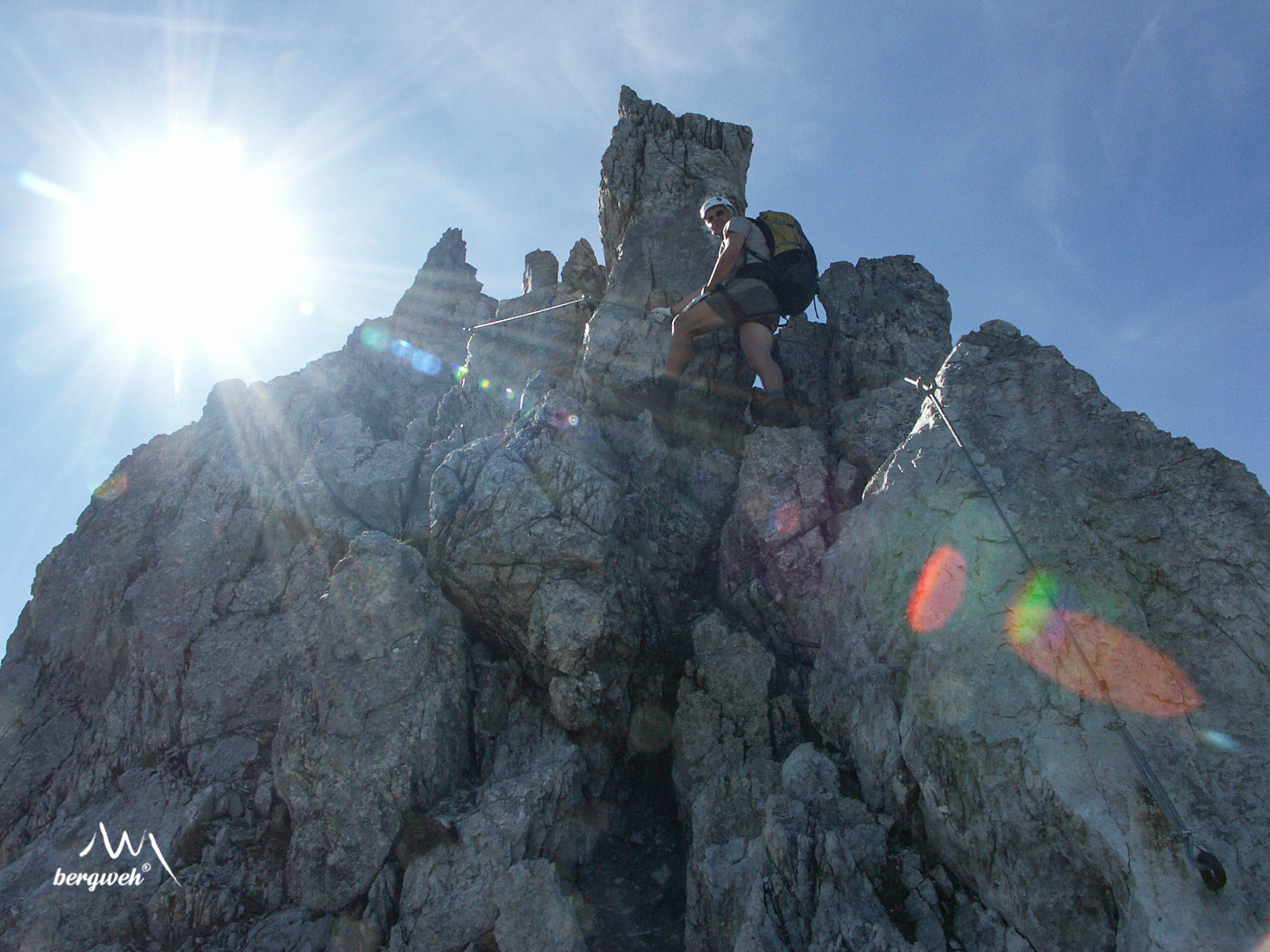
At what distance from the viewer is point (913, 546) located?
8508 mm

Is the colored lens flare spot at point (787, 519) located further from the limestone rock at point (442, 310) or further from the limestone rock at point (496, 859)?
the limestone rock at point (442, 310)

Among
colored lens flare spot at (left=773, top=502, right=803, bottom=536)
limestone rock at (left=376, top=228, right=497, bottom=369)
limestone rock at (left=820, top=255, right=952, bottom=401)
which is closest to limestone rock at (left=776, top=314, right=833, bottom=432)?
limestone rock at (left=820, top=255, right=952, bottom=401)

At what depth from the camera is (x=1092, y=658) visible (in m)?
6.82

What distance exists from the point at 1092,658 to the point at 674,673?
6.13 m

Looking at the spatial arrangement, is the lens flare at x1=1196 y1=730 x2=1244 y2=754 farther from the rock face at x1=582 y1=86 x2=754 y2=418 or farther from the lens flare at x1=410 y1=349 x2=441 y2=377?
the lens flare at x1=410 y1=349 x2=441 y2=377

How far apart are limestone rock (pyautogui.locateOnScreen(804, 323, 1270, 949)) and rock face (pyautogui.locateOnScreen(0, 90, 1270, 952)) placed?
0.03 metres

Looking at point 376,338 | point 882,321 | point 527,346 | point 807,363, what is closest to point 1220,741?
point 807,363

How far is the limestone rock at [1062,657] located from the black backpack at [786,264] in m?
5.08

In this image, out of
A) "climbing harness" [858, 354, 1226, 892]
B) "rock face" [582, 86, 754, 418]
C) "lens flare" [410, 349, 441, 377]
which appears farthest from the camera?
"lens flare" [410, 349, 441, 377]

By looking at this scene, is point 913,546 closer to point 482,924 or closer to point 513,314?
point 482,924

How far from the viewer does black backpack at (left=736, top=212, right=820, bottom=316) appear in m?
13.7

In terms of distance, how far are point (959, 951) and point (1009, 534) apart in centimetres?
413

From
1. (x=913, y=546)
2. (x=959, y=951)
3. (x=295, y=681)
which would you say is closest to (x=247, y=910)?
(x=295, y=681)

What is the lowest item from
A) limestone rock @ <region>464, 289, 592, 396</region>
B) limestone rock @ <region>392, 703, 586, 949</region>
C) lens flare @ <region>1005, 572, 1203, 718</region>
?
limestone rock @ <region>392, 703, 586, 949</region>
